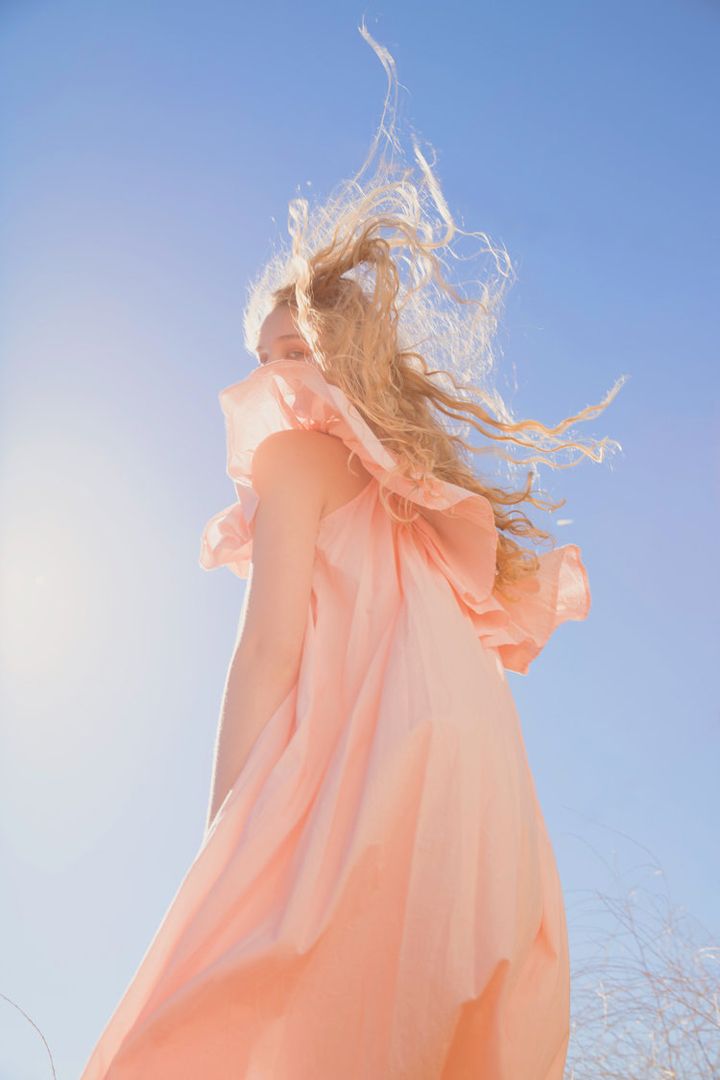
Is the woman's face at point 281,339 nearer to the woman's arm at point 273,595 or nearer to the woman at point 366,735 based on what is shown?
the woman at point 366,735

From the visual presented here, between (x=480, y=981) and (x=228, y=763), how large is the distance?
56 cm

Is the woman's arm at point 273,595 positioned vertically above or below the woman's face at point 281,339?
below

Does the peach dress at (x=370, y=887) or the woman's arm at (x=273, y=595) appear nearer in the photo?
the peach dress at (x=370, y=887)

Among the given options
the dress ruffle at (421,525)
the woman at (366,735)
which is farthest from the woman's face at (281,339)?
the dress ruffle at (421,525)

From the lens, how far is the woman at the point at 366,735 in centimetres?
158

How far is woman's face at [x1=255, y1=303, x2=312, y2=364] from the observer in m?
2.59

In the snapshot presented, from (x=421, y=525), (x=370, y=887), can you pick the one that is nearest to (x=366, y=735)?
(x=370, y=887)

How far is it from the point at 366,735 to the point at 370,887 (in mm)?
273

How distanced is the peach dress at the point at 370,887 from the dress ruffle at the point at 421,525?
3.9 inches

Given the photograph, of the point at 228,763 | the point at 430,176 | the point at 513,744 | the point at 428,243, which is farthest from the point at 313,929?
the point at 430,176

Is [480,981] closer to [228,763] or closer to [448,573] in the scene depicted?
[228,763]

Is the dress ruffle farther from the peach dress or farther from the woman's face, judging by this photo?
the woman's face

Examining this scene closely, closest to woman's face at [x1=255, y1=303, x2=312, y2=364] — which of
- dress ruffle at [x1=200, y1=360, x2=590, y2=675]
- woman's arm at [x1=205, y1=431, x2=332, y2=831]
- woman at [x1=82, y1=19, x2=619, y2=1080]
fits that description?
woman at [x1=82, y1=19, x2=619, y2=1080]

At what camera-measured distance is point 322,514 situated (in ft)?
7.29
